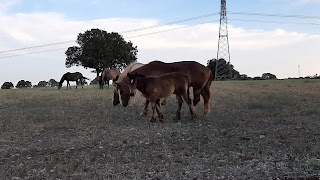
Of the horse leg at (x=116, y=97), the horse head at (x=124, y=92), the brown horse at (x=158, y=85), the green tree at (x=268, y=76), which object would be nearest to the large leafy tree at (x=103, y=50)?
the green tree at (x=268, y=76)

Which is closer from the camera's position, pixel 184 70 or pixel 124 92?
pixel 184 70

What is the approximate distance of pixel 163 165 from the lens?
7.58 meters

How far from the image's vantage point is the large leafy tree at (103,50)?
192ft

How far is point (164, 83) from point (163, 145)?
13.1ft

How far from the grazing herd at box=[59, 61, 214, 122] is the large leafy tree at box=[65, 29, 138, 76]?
4312 cm

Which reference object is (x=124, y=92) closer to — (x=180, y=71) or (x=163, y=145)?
(x=180, y=71)

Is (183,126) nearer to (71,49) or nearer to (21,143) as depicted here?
(21,143)

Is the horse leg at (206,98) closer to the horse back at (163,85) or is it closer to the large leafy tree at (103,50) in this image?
the horse back at (163,85)

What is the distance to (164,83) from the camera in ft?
43.0

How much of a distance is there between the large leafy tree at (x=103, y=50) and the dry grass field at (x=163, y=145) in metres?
43.1

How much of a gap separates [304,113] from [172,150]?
22.9 ft

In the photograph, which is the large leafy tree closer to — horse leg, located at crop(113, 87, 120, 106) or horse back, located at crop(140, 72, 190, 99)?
horse leg, located at crop(113, 87, 120, 106)

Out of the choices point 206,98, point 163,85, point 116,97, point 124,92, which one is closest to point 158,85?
point 163,85

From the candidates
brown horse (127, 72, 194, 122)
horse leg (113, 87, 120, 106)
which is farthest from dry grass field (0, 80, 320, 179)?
brown horse (127, 72, 194, 122)
